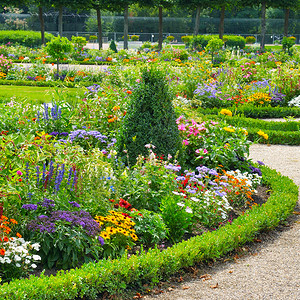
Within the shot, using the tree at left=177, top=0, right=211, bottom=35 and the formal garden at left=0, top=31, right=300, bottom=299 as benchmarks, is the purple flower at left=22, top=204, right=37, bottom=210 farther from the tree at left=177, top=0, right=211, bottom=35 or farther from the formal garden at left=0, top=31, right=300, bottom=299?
the tree at left=177, top=0, right=211, bottom=35

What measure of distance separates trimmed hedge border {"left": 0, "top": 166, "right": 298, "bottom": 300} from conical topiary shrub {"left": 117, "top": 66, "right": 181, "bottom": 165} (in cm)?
134

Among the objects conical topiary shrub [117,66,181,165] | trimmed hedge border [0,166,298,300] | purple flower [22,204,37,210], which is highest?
conical topiary shrub [117,66,181,165]

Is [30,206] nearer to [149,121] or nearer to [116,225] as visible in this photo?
[116,225]

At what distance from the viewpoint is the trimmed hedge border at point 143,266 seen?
2.88 m

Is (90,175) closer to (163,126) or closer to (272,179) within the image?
(163,126)

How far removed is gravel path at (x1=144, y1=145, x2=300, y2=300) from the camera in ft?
10.6

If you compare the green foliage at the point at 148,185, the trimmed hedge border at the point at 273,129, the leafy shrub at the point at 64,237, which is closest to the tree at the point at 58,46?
the trimmed hedge border at the point at 273,129

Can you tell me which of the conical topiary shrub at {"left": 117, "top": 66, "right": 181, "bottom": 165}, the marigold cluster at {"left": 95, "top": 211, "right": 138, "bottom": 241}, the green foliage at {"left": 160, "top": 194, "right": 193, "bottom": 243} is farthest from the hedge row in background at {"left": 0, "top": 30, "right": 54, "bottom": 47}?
the marigold cluster at {"left": 95, "top": 211, "right": 138, "bottom": 241}

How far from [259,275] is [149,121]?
7.59 ft

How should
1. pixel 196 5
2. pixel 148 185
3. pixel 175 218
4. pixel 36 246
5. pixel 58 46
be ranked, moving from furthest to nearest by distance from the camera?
pixel 196 5 < pixel 58 46 < pixel 148 185 < pixel 175 218 < pixel 36 246

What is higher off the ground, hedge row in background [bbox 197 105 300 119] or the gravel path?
hedge row in background [bbox 197 105 300 119]

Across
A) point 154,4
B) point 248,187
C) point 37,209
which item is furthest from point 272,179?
point 154,4

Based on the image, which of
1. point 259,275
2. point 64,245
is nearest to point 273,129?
point 259,275

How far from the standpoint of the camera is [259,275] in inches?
139
